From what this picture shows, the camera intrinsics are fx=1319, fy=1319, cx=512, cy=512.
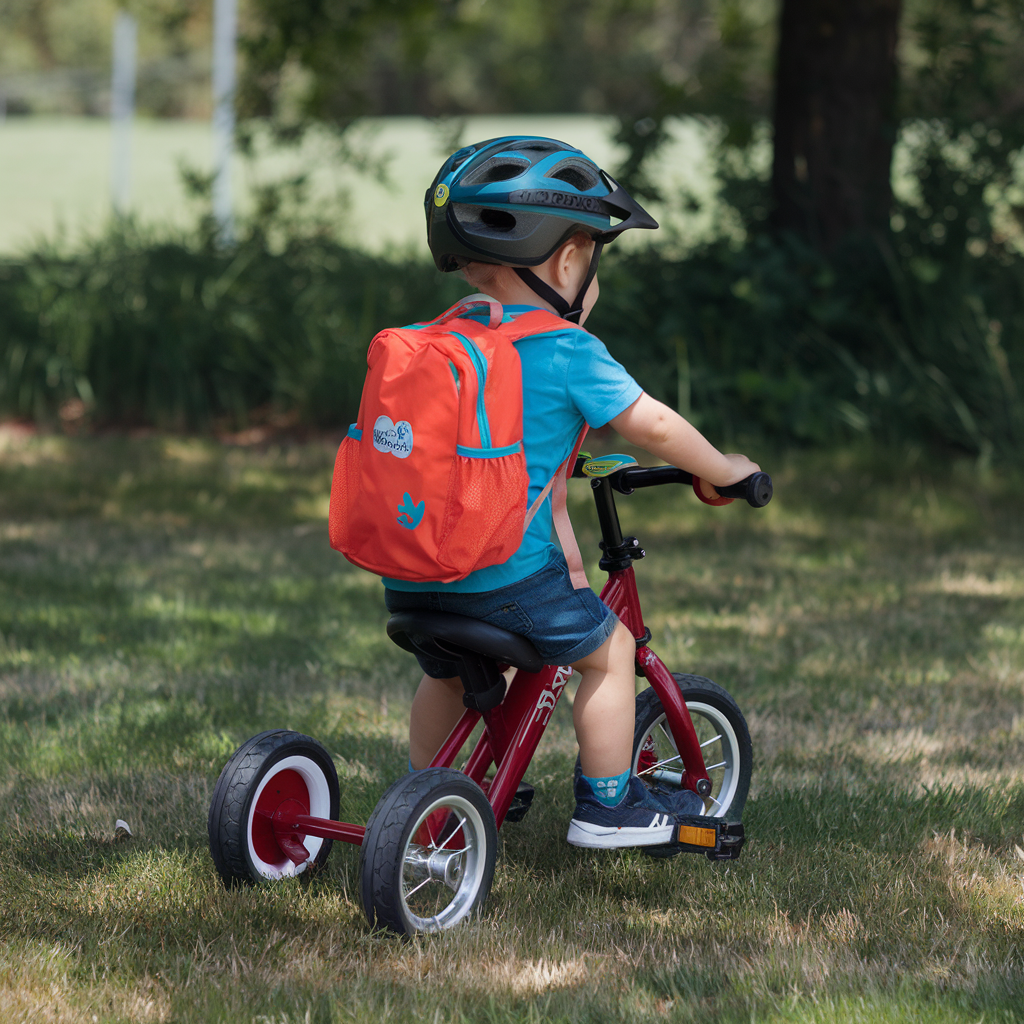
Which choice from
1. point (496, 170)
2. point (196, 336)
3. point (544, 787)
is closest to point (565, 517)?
point (496, 170)

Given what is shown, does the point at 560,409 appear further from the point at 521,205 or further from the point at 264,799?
the point at 264,799

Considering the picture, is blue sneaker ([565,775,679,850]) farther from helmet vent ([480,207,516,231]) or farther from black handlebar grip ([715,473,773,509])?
helmet vent ([480,207,516,231])

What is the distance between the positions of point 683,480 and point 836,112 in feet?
24.4

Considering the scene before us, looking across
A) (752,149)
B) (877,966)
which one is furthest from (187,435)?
(877,966)

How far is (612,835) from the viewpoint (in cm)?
301

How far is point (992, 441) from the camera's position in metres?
8.87

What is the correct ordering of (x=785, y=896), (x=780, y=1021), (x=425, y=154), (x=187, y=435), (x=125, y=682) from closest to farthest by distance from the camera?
(x=780, y=1021)
(x=785, y=896)
(x=125, y=682)
(x=187, y=435)
(x=425, y=154)

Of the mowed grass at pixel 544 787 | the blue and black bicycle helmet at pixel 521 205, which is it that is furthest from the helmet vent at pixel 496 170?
the mowed grass at pixel 544 787

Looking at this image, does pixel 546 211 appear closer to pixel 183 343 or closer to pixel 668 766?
pixel 668 766

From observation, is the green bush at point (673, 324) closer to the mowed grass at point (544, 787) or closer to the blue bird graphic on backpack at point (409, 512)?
the mowed grass at point (544, 787)

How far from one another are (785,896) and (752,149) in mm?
8775

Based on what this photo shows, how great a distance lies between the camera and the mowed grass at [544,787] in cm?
268

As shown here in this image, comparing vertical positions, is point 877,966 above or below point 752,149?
below

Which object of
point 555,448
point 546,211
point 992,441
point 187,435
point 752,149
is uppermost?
point 752,149
